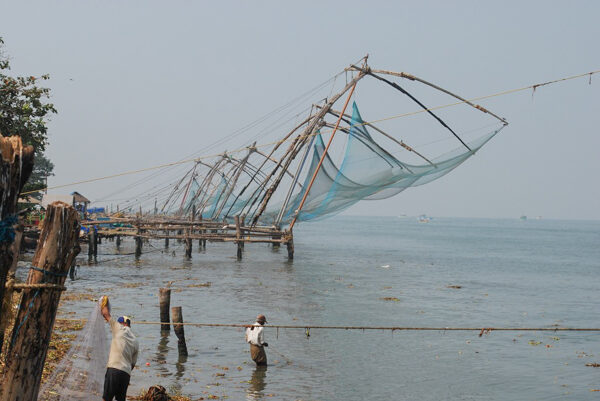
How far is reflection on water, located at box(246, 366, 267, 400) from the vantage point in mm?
8695

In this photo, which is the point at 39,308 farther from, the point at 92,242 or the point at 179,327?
the point at 92,242

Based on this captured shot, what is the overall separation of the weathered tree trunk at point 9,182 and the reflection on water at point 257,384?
553 cm

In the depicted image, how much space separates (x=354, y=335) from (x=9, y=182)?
11.1m

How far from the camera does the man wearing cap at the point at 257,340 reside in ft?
31.0

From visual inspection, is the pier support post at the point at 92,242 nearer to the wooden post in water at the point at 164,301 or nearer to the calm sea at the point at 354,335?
the calm sea at the point at 354,335

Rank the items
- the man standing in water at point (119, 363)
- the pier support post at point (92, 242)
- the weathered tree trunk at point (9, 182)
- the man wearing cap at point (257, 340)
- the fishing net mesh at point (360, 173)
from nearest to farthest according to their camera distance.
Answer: the weathered tree trunk at point (9, 182) < the man standing in water at point (119, 363) < the man wearing cap at point (257, 340) < the fishing net mesh at point (360, 173) < the pier support post at point (92, 242)

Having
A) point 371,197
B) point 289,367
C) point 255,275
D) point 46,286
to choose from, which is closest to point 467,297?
point 371,197

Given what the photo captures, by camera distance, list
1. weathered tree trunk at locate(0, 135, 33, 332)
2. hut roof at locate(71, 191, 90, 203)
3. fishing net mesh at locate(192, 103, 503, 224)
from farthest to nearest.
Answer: hut roof at locate(71, 191, 90, 203) < fishing net mesh at locate(192, 103, 503, 224) < weathered tree trunk at locate(0, 135, 33, 332)

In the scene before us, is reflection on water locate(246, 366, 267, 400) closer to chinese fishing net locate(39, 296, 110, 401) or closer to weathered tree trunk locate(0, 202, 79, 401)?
chinese fishing net locate(39, 296, 110, 401)

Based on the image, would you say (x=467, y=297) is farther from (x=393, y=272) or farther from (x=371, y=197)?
(x=393, y=272)

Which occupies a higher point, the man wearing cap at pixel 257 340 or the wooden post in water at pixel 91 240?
the wooden post in water at pixel 91 240

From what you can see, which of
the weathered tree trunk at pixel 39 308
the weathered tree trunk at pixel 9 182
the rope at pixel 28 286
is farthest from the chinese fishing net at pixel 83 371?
the weathered tree trunk at pixel 9 182

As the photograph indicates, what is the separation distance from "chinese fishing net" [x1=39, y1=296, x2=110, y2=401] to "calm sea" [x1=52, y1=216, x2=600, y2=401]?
104 centimetres

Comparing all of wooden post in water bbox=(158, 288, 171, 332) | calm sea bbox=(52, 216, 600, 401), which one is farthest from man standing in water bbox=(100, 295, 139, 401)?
wooden post in water bbox=(158, 288, 171, 332)
